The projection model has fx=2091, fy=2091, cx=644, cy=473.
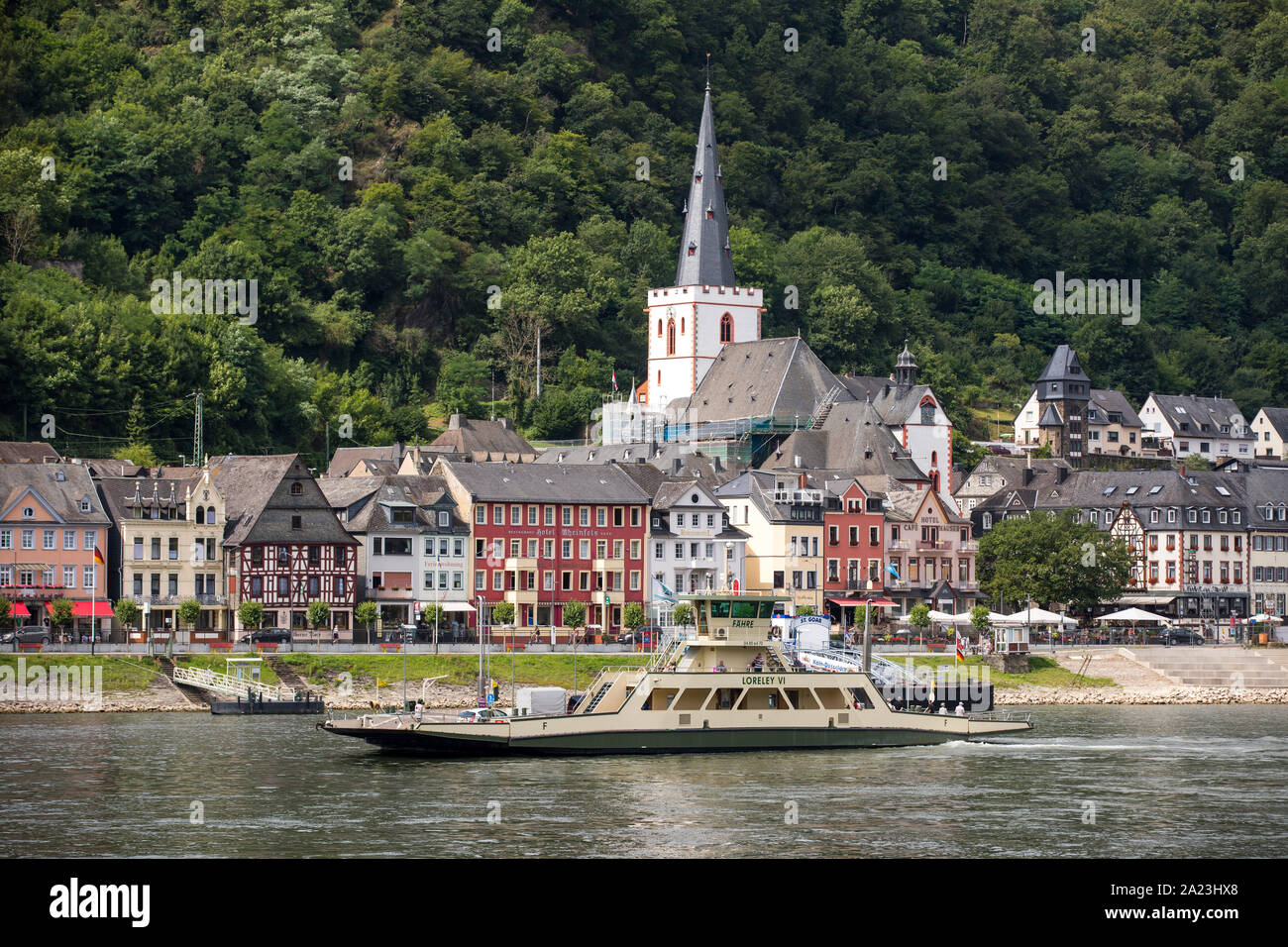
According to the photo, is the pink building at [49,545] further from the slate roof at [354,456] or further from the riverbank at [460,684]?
the slate roof at [354,456]

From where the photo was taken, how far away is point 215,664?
254 ft

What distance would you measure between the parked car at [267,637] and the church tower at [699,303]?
6276cm

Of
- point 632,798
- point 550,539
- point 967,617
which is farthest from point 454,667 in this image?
point 632,798

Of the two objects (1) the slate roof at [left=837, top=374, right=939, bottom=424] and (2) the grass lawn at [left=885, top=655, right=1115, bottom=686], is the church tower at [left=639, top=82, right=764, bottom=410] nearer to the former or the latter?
(1) the slate roof at [left=837, top=374, right=939, bottom=424]

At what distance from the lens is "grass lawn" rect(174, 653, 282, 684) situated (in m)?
76.8

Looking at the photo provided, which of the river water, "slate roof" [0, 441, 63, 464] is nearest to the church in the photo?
"slate roof" [0, 441, 63, 464]

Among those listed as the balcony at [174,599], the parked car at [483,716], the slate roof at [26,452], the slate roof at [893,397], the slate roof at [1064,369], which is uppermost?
the slate roof at [1064,369]

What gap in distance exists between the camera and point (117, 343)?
367ft

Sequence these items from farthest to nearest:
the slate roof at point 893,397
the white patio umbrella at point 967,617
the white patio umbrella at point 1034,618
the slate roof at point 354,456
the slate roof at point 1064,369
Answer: the slate roof at point 1064,369
the slate roof at point 893,397
the slate roof at point 354,456
the white patio umbrella at point 967,617
the white patio umbrella at point 1034,618

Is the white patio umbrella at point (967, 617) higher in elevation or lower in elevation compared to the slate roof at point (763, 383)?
lower

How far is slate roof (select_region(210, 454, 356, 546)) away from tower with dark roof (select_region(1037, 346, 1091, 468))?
77780 mm

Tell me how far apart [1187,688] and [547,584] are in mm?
28631

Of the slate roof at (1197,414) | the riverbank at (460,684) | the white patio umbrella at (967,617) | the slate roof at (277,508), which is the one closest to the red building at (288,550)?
the slate roof at (277,508)

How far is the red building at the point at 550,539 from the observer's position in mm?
94688
